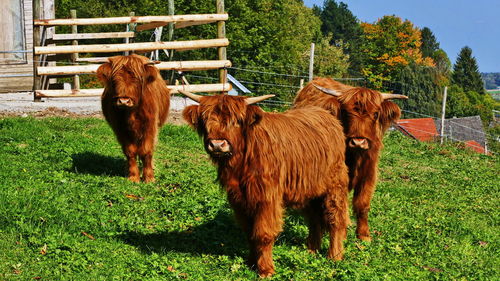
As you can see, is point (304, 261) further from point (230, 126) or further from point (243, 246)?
point (230, 126)

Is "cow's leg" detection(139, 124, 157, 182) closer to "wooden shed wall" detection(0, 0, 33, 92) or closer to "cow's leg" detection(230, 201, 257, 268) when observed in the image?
"cow's leg" detection(230, 201, 257, 268)

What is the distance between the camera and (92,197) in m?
7.45


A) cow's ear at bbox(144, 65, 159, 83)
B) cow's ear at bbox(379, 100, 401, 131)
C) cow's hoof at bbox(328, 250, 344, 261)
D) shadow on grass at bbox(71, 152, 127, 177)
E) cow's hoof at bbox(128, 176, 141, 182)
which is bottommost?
cow's hoof at bbox(328, 250, 344, 261)

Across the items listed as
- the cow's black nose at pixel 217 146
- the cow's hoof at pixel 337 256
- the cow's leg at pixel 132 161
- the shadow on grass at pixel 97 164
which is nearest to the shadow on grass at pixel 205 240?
the cow's hoof at pixel 337 256

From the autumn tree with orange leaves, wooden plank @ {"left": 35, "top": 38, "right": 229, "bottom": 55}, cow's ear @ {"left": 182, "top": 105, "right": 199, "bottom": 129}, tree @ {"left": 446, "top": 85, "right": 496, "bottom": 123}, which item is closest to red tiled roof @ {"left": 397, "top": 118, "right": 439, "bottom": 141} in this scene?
wooden plank @ {"left": 35, "top": 38, "right": 229, "bottom": 55}

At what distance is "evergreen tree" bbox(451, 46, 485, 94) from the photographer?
97.6 metres

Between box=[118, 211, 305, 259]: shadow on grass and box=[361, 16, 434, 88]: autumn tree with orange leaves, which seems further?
box=[361, 16, 434, 88]: autumn tree with orange leaves

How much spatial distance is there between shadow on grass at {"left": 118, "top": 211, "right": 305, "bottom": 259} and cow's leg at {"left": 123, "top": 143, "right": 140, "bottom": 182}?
2306 mm

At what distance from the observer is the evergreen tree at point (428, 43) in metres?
111

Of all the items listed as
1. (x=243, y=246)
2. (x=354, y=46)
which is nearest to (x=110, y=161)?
(x=243, y=246)

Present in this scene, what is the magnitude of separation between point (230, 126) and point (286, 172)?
0.84 meters

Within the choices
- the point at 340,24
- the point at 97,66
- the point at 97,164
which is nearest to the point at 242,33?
the point at 97,66

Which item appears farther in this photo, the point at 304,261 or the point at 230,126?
the point at 304,261

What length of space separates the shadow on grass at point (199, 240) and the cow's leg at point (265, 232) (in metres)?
0.51
